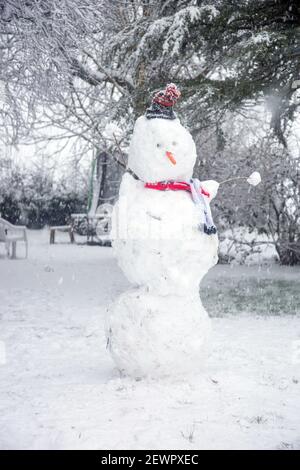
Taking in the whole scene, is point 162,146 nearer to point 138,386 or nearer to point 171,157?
point 171,157

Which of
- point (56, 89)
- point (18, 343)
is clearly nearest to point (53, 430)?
point (18, 343)

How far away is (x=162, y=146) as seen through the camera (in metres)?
4.26

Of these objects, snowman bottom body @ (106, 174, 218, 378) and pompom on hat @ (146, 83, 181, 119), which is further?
pompom on hat @ (146, 83, 181, 119)

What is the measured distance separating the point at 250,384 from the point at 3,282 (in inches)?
276

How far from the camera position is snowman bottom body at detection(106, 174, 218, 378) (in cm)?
419

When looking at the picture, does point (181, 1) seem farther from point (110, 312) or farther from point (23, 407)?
point (23, 407)

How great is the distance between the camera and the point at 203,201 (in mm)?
4383

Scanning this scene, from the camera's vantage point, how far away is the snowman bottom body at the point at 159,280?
13.8ft

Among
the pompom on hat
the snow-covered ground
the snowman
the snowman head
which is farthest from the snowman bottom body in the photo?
the pompom on hat

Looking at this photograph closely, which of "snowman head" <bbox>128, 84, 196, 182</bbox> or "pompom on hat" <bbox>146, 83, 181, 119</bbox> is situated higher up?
"pompom on hat" <bbox>146, 83, 181, 119</bbox>

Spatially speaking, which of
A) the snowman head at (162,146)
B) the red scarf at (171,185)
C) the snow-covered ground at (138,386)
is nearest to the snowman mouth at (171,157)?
the snowman head at (162,146)

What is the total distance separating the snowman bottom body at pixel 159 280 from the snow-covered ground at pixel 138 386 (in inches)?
10.3

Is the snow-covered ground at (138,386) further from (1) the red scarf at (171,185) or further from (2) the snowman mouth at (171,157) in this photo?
(2) the snowman mouth at (171,157)

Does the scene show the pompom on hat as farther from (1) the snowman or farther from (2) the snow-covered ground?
(2) the snow-covered ground
